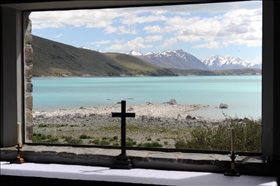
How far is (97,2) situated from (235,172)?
1903 mm

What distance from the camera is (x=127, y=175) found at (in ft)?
9.88

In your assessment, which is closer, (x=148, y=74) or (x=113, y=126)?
(x=113, y=126)

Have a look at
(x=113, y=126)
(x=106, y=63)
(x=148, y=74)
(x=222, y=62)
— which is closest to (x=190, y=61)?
(x=222, y=62)

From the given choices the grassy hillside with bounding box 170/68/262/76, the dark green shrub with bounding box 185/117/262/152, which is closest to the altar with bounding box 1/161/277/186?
the dark green shrub with bounding box 185/117/262/152

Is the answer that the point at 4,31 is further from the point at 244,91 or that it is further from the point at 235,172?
the point at 244,91

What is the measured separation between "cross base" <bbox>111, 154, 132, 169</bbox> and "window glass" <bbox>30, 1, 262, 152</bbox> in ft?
3.82

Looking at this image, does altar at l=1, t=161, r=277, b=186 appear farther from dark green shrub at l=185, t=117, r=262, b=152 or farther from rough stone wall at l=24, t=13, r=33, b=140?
dark green shrub at l=185, t=117, r=262, b=152

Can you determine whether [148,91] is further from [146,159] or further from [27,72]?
[146,159]

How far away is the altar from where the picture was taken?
9.25ft

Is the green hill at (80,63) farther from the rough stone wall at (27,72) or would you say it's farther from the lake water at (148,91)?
the rough stone wall at (27,72)

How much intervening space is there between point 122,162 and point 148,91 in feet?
15.2

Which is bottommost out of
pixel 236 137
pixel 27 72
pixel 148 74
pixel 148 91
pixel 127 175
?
pixel 127 175

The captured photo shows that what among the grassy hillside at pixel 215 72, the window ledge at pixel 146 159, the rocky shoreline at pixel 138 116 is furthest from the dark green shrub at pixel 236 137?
the rocky shoreline at pixel 138 116

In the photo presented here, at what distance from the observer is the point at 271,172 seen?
9.70 ft
